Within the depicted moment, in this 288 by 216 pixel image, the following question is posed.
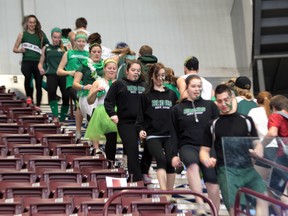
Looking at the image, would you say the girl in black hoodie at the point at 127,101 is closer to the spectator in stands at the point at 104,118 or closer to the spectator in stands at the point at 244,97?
the spectator in stands at the point at 104,118

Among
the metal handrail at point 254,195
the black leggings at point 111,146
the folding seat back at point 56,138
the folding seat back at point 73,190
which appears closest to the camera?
the metal handrail at point 254,195

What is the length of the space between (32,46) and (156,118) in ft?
14.7

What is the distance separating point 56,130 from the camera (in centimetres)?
1317

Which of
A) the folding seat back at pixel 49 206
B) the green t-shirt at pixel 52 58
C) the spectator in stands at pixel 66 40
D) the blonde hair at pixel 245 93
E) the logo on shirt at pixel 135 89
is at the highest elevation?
the spectator in stands at pixel 66 40

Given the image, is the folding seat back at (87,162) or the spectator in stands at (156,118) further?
the folding seat back at (87,162)

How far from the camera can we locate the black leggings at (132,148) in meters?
11.4

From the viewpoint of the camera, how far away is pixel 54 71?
14.7 meters

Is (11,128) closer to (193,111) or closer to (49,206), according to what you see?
(193,111)

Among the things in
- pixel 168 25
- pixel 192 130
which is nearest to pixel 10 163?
pixel 192 130

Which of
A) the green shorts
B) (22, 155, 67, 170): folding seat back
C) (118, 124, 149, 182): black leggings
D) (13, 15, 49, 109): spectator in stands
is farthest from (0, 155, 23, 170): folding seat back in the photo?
(13, 15, 49, 109): spectator in stands

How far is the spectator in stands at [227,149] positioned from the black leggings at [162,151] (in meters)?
1.01

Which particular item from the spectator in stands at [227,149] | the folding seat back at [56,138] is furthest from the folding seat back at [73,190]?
the folding seat back at [56,138]

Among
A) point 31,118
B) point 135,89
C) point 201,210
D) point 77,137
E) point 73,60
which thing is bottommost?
point 201,210

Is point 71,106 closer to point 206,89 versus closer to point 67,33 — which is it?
point 67,33
